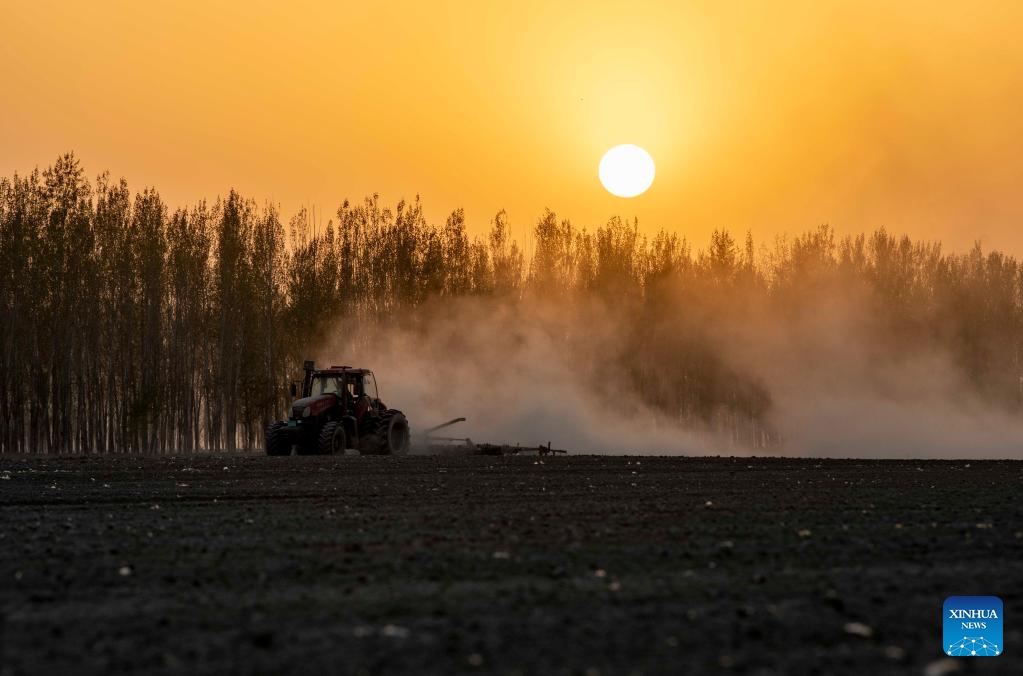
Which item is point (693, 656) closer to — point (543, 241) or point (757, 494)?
point (757, 494)

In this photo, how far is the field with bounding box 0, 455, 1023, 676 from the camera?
8.32m

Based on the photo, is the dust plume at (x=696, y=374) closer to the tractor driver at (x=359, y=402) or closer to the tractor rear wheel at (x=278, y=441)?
the tractor driver at (x=359, y=402)

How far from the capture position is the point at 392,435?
42.8 m

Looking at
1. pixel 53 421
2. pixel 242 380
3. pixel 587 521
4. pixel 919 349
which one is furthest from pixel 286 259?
pixel 587 521

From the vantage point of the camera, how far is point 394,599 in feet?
34.1

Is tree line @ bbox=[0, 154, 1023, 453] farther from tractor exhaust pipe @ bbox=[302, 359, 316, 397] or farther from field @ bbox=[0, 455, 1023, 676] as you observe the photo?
field @ bbox=[0, 455, 1023, 676]

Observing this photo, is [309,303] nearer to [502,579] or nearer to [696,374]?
[696,374]

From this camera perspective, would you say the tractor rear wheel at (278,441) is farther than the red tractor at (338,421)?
Yes

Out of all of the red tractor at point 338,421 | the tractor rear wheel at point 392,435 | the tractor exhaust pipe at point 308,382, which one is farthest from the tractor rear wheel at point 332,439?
the tractor exhaust pipe at point 308,382

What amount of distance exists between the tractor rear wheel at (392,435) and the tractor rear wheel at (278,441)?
9.78 feet

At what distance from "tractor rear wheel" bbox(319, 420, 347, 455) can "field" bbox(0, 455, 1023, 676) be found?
16.4m

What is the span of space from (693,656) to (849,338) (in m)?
78.2

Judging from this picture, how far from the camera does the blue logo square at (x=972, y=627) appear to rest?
8.45 m

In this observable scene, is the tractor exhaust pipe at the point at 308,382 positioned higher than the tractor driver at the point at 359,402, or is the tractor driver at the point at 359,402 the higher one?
the tractor exhaust pipe at the point at 308,382
